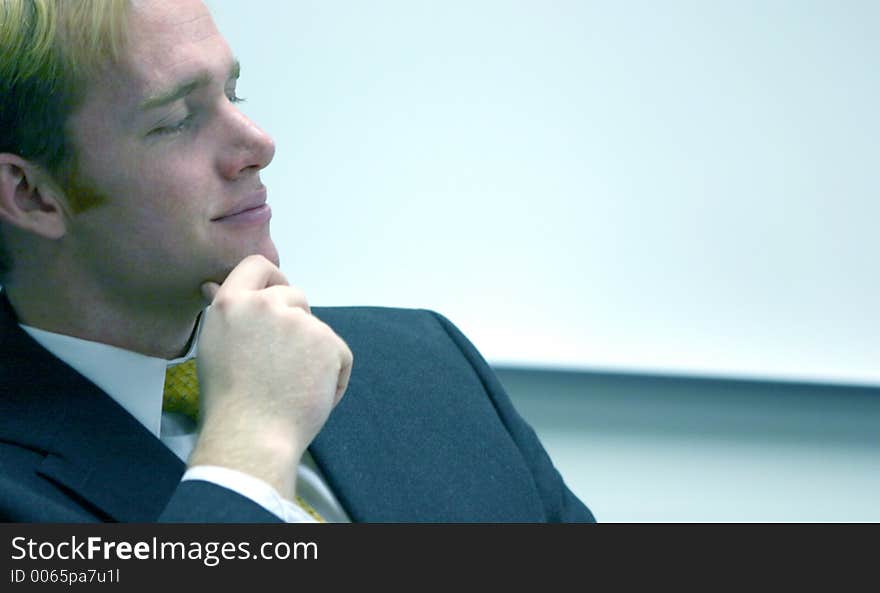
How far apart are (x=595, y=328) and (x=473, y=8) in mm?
620

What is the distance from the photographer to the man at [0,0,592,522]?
969 millimetres

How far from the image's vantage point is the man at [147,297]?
969 mm

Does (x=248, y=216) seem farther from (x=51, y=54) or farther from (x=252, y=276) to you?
(x=51, y=54)

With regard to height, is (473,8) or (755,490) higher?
(473,8)

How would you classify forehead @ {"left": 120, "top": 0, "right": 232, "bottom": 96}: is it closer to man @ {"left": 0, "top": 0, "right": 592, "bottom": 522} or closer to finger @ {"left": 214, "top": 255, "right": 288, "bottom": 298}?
man @ {"left": 0, "top": 0, "right": 592, "bottom": 522}

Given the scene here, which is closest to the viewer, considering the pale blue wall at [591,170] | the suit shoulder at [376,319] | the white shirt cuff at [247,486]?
the white shirt cuff at [247,486]

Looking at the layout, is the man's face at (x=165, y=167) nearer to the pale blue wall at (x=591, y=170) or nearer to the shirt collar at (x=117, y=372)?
the shirt collar at (x=117, y=372)

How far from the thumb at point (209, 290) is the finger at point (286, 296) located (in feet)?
0.23

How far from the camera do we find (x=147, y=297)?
1100mm

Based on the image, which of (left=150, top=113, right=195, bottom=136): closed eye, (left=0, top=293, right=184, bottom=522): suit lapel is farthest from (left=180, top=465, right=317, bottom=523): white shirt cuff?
(left=150, top=113, right=195, bottom=136): closed eye

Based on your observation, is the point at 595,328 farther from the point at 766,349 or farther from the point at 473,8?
the point at 473,8

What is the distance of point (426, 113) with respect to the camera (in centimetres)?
199

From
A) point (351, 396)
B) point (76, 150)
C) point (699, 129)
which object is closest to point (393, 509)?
point (351, 396)

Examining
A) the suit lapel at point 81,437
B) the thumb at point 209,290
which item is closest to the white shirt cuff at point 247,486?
the suit lapel at point 81,437
